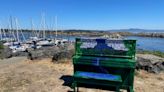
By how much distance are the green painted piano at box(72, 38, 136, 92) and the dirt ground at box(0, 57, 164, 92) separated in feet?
2.00

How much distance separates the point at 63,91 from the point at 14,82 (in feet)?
6.69

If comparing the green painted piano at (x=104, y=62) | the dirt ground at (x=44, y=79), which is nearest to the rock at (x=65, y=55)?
the dirt ground at (x=44, y=79)

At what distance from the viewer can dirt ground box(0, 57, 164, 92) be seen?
296 inches

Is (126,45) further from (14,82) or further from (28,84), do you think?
(14,82)

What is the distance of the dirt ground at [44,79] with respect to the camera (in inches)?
296

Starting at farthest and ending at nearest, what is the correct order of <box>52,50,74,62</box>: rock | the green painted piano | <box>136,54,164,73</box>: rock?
<box>52,50,74,62</box>: rock
<box>136,54,164,73</box>: rock
the green painted piano

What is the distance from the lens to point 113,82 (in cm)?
648

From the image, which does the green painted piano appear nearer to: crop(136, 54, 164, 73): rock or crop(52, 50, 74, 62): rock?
crop(136, 54, 164, 73): rock

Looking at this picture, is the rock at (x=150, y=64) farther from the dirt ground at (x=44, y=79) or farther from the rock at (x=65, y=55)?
the rock at (x=65, y=55)

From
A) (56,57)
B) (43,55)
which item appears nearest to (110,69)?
(56,57)

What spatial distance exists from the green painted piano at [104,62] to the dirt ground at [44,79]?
610mm

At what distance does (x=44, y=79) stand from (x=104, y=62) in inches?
108

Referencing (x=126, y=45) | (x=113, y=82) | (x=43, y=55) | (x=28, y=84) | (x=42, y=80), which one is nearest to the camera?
(x=113, y=82)

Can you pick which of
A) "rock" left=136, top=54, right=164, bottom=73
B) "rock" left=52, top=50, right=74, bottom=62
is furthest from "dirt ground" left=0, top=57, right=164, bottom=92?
"rock" left=52, top=50, right=74, bottom=62
